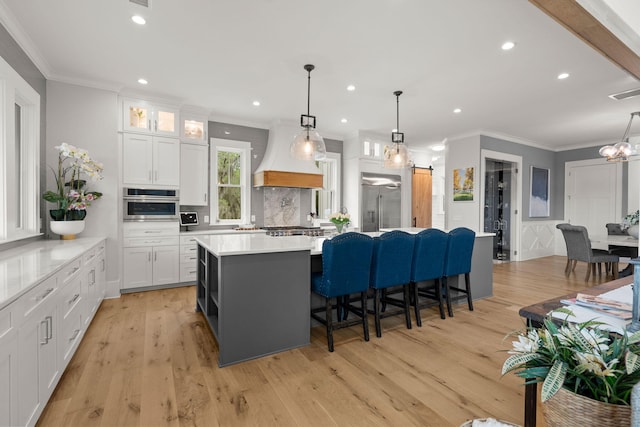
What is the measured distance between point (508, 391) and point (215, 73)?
4.18m

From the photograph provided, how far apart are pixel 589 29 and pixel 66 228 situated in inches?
193

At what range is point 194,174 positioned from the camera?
505 cm

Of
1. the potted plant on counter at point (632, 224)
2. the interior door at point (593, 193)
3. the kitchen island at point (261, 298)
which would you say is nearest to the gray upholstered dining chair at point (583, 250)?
the potted plant on counter at point (632, 224)

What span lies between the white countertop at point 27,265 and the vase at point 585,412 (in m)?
1.96

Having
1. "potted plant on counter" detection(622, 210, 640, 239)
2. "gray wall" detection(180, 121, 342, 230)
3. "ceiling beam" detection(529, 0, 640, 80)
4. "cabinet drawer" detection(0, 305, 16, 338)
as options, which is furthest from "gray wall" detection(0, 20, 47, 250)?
"potted plant on counter" detection(622, 210, 640, 239)

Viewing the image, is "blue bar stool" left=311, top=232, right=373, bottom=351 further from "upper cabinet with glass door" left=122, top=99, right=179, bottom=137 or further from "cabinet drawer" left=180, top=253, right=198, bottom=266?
"upper cabinet with glass door" left=122, top=99, right=179, bottom=137

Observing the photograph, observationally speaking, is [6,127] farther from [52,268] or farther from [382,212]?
[382,212]

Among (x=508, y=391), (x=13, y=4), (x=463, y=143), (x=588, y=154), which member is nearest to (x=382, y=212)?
(x=463, y=143)

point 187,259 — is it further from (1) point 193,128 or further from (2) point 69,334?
(2) point 69,334

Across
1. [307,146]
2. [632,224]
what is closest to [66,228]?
[307,146]

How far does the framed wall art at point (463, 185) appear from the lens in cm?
640

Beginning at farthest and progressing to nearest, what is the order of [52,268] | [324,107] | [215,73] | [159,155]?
[324,107] → [159,155] → [215,73] → [52,268]

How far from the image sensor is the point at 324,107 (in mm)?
4926

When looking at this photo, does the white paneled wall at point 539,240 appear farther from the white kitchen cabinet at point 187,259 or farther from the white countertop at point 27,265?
the white countertop at point 27,265
